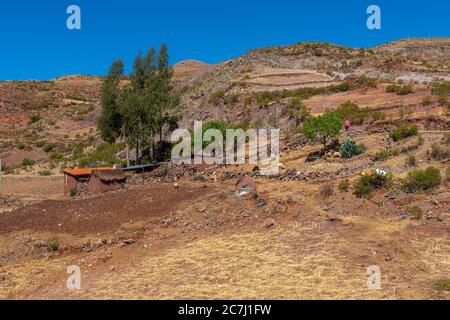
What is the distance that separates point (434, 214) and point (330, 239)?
9.42ft

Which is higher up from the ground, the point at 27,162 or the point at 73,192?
the point at 27,162

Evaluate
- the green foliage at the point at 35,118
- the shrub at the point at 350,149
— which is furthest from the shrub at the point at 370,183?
the green foliage at the point at 35,118

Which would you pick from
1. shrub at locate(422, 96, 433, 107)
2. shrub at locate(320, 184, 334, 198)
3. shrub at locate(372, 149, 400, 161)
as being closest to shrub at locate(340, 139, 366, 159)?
shrub at locate(372, 149, 400, 161)

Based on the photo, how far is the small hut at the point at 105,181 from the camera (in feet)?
65.8

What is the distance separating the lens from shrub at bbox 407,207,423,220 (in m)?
11.8

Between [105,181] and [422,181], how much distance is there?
1239 cm

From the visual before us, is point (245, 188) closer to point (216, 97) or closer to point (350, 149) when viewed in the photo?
point (350, 149)

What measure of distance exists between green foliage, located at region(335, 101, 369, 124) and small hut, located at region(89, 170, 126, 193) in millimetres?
10698

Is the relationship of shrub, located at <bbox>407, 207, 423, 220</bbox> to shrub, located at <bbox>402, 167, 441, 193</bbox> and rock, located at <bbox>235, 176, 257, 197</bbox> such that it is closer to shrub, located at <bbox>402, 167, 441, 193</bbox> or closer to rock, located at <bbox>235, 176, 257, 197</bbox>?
shrub, located at <bbox>402, 167, 441, 193</bbox>

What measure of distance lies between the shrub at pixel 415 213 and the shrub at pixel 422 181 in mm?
1361

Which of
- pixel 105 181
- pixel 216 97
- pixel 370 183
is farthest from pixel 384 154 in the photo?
pixel 216 97

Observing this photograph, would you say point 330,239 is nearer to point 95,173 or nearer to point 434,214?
point 434,214

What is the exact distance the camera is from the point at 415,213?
11906 mm
